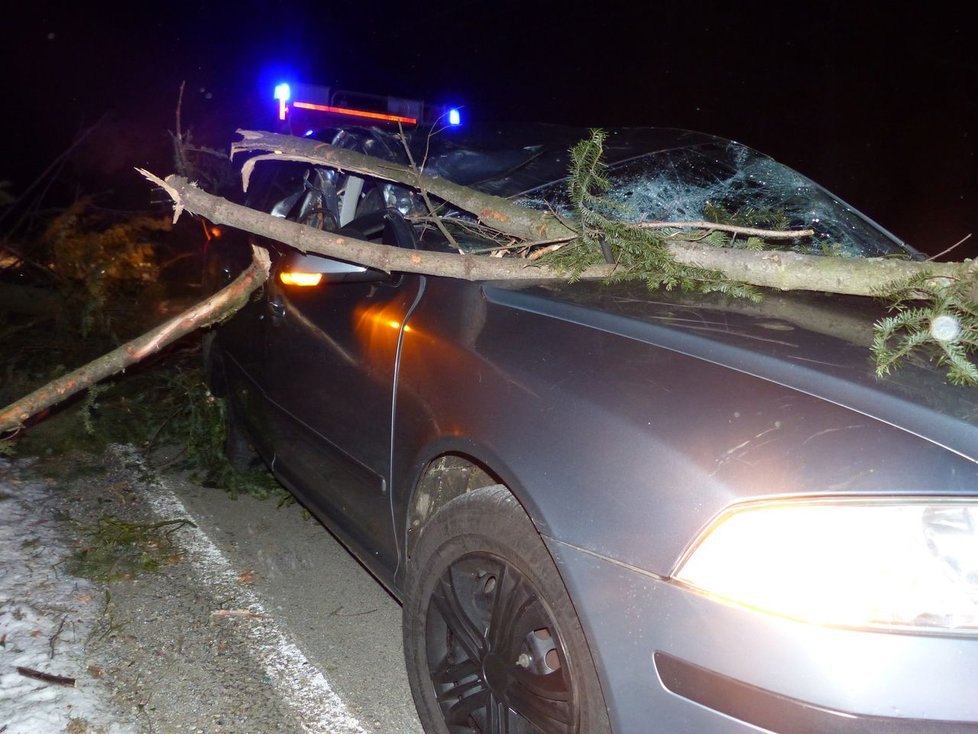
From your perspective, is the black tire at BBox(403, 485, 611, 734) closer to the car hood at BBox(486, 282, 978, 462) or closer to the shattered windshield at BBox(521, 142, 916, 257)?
the car hood at BBox(486, 282, 978, 462)

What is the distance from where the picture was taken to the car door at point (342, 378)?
8.89ft

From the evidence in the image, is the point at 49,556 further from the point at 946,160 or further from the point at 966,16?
the point at 966,16

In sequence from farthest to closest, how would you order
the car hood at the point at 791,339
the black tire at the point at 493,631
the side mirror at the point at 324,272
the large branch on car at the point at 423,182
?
the large branch on car at the point at 423,182, the side mirror at the point at 324,272, the black tire at the point at 493,631, the car hood at the point at 791,339

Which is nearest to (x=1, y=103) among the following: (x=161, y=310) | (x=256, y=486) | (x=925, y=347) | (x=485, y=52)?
(x=485, y=52)

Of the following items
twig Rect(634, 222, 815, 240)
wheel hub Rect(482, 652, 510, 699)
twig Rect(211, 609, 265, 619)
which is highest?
twig Rect(634, 222, 815, 240)

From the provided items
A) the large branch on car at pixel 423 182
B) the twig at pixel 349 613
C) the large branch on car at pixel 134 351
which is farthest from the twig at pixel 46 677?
the large branch on car at pixel 423 182

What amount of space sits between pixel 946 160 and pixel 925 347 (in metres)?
11.2

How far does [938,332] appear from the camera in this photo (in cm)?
198

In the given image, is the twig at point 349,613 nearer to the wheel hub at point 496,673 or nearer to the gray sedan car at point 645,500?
the gray sedan car at point 645,500

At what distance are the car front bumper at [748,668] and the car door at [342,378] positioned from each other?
109 centimetres

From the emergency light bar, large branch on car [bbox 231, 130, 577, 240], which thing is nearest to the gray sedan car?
large branch on car [bbox 231, 130, 577, 240]

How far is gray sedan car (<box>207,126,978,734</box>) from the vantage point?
1.49m

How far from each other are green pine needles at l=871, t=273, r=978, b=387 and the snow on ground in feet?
7.76

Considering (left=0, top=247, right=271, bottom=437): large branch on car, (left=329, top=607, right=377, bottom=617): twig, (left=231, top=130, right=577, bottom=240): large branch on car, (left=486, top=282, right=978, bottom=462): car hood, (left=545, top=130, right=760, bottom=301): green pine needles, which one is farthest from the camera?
(left=0, top=247, right=271, bottom=437): large branch on car
